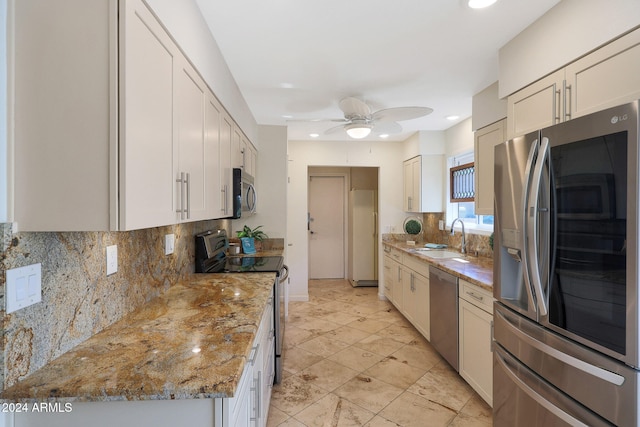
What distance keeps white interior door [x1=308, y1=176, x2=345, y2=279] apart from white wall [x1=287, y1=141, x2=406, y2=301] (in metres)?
1.29

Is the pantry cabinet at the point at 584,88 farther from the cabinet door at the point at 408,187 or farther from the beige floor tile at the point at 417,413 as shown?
the cabinet door at the point at 408,187

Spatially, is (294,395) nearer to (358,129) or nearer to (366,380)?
(366,380)

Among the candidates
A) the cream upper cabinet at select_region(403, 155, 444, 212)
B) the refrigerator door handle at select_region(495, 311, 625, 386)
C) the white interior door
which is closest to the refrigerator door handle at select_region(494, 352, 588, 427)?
the refrigerator door handle at select_region(495, 311, 625, 386)

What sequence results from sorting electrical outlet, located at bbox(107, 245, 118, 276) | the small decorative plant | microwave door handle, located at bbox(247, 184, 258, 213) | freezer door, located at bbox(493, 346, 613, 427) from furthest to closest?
1. the small decorative plant
2. microwave door handle, located at bbox(247, 184, 258, 213)
3. electrical outlet, located at bbox(107, 245, 118, 276)
4. freezer door, located at bbox(493, 346, 613, 427)

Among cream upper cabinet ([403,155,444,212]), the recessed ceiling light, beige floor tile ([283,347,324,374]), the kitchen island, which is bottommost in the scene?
beige floor tile ([283,347,324,374])

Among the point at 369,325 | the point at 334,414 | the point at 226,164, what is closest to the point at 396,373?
the point at 334,414

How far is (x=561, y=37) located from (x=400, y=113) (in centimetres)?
111

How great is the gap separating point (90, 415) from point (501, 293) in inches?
69.9

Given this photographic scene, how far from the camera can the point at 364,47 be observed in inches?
80.5

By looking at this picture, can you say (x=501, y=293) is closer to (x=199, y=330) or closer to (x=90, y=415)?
(x=199, y=330)

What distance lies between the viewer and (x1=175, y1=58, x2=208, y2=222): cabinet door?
1.29m

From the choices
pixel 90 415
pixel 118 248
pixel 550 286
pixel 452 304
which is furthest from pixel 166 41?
pixel 452 304

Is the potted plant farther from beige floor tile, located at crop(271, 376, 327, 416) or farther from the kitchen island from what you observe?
the kitchen island

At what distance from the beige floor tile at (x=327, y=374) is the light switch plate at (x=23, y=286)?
203 centimetres
